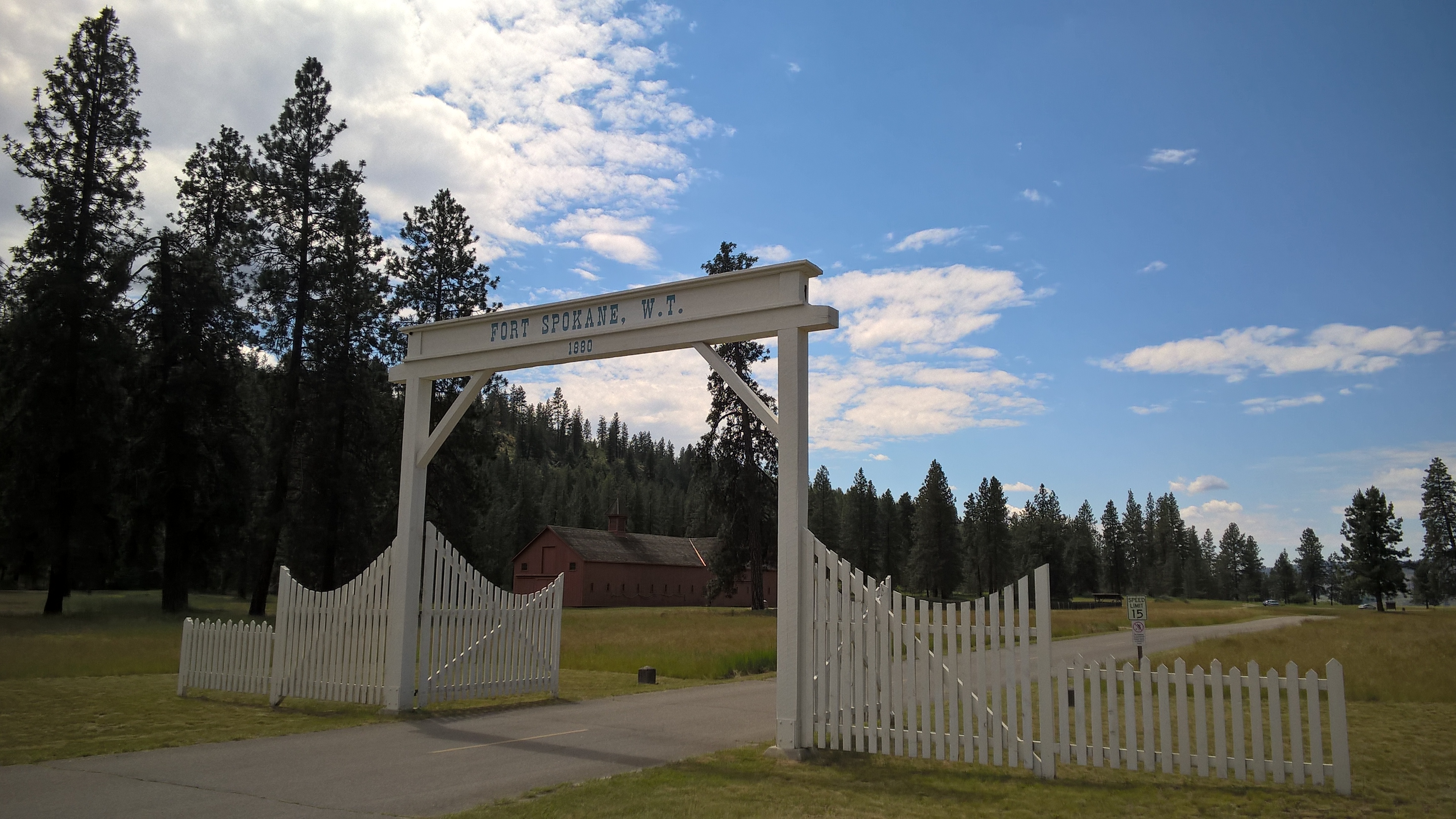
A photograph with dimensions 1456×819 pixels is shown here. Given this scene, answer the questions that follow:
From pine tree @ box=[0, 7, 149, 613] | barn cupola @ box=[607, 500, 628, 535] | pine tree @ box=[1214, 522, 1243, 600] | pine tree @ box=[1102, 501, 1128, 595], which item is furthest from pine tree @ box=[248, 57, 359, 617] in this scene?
pine tree @ box=[1214, 522, 1243, 600]

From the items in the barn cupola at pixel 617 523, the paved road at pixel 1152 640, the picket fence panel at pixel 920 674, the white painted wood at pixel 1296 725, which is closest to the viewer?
the white painted wood at pixel 1296 725

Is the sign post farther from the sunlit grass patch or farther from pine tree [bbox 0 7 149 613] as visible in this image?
pine tree [bbox 0 7 149 613]

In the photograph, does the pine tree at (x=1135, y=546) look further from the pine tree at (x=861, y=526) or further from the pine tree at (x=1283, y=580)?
the pine tree at (x=861, y=526)

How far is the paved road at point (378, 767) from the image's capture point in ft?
21.7

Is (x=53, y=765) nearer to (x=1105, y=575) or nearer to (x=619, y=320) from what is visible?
(x=619, y=320)

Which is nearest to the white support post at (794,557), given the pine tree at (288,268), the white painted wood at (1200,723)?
the white painted wood at (1200,723)

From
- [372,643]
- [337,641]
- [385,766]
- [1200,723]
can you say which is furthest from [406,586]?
[1200,723]

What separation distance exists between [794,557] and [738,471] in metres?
32.8

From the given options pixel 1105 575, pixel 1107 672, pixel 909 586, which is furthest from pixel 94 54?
pixel 1105 575

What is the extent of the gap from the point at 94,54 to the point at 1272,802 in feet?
120

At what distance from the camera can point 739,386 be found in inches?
359

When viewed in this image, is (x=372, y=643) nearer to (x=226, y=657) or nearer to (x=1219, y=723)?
(x=226, y=657)

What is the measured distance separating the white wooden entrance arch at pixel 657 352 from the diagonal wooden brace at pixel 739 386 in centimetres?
2

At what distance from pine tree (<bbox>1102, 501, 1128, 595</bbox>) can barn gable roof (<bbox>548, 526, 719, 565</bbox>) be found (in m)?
61.5
